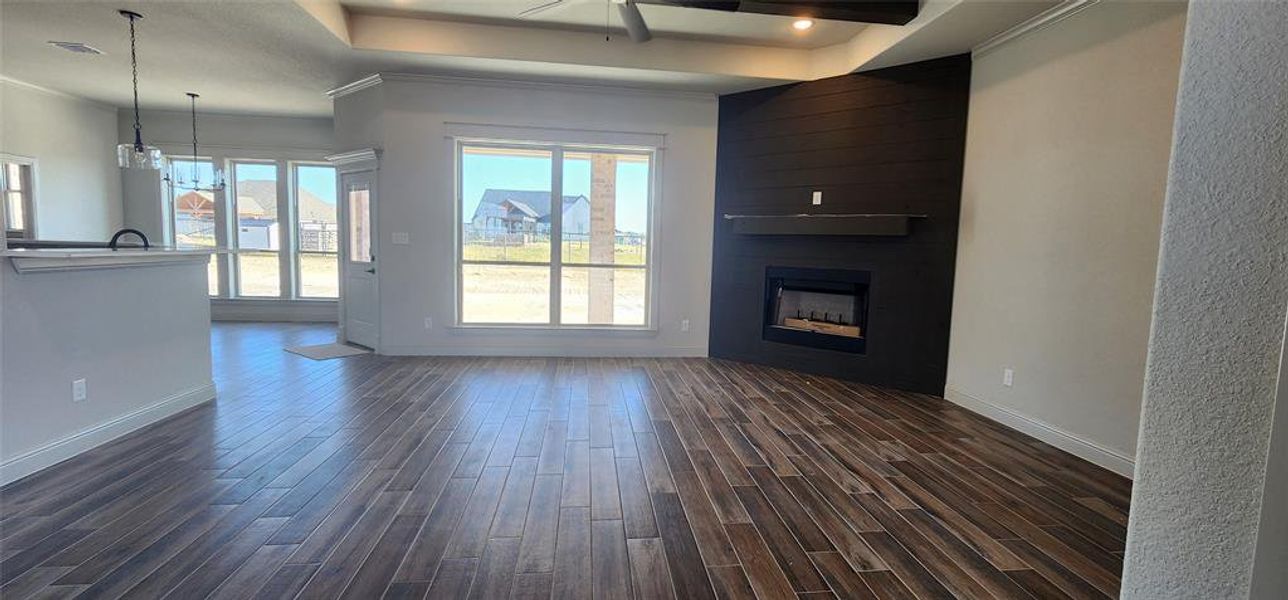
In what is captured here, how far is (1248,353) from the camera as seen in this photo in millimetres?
776

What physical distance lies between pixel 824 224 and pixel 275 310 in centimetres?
741

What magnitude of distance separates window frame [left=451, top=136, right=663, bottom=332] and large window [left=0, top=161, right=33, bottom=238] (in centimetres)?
537

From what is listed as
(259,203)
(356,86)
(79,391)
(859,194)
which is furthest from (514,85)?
(259,203)

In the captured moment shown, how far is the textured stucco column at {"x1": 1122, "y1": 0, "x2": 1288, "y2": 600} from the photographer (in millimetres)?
755

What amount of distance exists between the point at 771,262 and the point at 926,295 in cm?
144

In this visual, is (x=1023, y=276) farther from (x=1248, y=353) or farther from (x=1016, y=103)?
(x=1248, y=353)

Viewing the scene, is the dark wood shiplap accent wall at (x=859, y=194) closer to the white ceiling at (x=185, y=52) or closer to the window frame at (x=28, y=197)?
the white ceiling at (x=185, y=52)

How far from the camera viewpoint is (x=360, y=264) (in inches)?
234

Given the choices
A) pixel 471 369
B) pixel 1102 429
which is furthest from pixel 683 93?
pixel 1102 429

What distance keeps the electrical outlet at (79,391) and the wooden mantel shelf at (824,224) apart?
4920mm

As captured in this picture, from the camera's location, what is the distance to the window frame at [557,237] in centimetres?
559

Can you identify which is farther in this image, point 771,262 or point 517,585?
point 771,262

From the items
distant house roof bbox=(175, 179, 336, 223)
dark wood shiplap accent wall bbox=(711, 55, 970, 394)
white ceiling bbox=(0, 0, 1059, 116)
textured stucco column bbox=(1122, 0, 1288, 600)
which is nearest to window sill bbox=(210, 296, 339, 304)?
distant house roof bbox=(175, 179, 336, 223)

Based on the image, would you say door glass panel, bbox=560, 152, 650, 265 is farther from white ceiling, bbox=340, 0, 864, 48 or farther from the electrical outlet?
the electrical outlet
